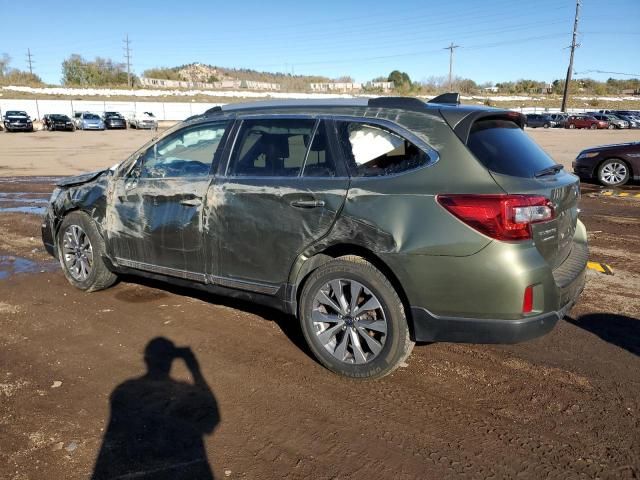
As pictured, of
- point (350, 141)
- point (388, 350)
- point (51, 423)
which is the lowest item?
point (51, 423)

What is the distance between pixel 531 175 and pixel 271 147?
6.02ft

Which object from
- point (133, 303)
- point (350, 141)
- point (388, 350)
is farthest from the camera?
point (133, 303)

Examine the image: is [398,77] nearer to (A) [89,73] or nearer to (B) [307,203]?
(A) [89,73]

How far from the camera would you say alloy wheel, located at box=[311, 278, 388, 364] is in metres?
3.47

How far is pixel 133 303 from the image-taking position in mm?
5113

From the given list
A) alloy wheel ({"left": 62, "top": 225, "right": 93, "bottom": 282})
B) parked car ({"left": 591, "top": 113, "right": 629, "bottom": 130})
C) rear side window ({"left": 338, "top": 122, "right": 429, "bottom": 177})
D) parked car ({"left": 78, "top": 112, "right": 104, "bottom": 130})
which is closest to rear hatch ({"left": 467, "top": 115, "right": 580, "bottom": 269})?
rear side window ({"left": 338, "top": 122, "right": 429, "bottom": 177})

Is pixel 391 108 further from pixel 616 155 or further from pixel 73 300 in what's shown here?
pixel 616 155

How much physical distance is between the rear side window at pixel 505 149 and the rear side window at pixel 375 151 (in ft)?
1.20

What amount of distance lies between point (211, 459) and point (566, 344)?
9.20ft

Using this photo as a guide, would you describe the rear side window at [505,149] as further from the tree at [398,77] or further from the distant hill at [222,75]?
the distant hill at [222,75]

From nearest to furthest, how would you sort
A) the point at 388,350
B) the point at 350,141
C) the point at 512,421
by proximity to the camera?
the point at 512,421, the point at 388,350, the point at 350,141

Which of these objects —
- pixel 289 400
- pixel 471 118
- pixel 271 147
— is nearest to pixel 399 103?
pixel 471 118

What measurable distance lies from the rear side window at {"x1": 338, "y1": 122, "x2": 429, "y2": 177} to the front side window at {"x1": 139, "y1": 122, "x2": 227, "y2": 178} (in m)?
1.15

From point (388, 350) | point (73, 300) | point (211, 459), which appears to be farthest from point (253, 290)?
point (73, 300)
